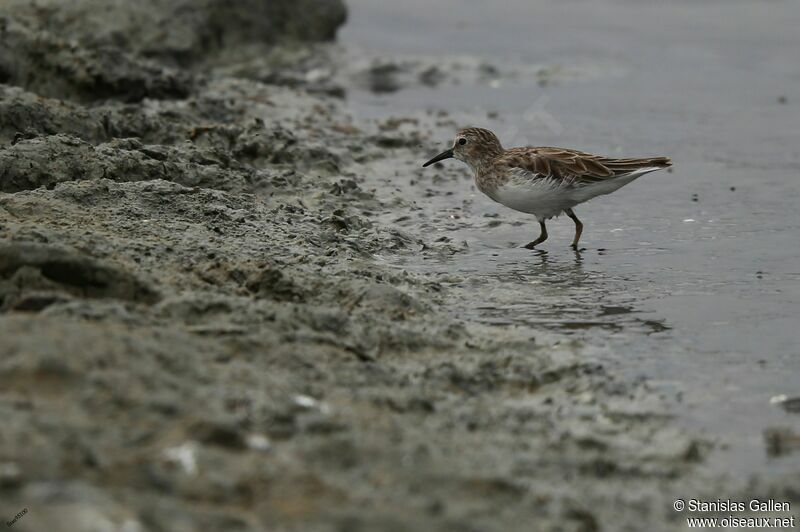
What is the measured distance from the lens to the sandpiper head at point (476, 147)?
31.9ft

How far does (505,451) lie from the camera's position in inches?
186

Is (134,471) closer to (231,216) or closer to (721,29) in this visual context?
(231,216)

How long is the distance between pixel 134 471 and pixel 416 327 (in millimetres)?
2577

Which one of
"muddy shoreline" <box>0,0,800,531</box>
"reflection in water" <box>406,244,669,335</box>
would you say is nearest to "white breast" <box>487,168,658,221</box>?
"reflection in water" <box>406,244,669,335</box>

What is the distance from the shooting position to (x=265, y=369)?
5172mm

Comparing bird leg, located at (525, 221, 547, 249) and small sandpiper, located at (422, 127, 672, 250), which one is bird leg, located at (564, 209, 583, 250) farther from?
bird leg, located at (525, 221, 547, 249)

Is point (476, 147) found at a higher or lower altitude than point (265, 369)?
higher

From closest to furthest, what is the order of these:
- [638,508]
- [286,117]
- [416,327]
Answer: [638,508], [416,327], [286,117]

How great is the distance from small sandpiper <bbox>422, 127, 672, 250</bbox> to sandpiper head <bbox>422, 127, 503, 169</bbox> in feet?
1.41

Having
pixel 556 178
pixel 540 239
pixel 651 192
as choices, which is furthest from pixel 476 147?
pixel 651 192

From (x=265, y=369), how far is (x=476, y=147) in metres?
4.99

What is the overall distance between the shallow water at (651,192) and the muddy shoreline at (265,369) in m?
0.29

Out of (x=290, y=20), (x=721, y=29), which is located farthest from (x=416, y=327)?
(x=721, y=29)

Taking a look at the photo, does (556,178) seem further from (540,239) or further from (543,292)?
(543,292)
